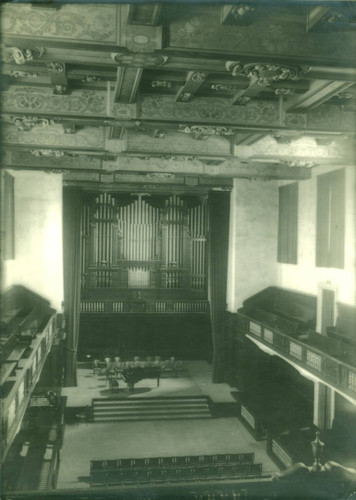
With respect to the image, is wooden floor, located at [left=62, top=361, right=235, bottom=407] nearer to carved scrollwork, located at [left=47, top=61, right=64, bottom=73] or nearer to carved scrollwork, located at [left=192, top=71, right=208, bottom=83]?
carved scrollwork, located at [left=47, top=61, right=64, bottom=73]

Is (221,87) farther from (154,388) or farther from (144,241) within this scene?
(154,388)

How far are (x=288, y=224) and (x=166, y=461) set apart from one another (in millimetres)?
9164

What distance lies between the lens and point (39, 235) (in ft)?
55.6

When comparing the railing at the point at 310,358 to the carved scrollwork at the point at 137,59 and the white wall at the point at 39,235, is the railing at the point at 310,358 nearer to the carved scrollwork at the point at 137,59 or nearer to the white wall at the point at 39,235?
the white wall at the point at 39,235

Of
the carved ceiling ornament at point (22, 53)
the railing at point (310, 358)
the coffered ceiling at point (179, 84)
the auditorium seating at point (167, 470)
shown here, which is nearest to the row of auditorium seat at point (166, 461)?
the auditorium seating at point (167, 470)

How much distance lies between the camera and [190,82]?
22.9 feet

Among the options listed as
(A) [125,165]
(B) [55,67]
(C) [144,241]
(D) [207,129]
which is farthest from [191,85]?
(C) [144,241]

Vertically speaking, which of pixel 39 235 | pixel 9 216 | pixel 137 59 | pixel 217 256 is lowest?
pixel 217 256

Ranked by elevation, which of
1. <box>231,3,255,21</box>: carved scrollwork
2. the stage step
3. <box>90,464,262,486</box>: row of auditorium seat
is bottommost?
the stage step

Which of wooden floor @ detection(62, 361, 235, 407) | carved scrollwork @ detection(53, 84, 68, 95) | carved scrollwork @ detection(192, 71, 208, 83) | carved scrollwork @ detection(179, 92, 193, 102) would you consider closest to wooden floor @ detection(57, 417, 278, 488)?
wooden floor @ detection(62, 361, 235, 407)

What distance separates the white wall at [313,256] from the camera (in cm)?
1290

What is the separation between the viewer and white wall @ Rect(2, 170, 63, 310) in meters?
16.6

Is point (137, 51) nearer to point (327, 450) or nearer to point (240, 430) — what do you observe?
point (327, 450)

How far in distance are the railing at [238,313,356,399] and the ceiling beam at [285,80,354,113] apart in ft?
18.3
